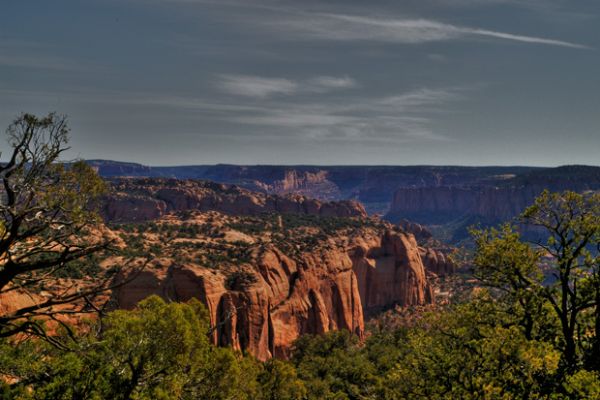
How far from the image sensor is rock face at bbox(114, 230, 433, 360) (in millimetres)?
62625

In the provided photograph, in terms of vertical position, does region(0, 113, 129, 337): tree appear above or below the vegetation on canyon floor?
above

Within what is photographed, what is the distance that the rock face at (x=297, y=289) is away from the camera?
62.6 meters

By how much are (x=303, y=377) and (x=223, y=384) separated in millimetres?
28370

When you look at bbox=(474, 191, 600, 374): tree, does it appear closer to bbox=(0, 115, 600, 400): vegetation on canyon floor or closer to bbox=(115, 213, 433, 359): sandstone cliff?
bbox=(0, 115, 600, 400): vegetation on canyon floor

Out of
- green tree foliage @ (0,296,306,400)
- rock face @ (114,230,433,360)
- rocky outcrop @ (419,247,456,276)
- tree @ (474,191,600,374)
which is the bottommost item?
rocky outcrop @ (419,247,456,276)

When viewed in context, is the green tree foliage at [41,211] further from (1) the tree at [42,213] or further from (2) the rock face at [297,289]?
(2) the rock face at [297,289]

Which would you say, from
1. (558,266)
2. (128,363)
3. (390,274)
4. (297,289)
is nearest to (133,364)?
(128,363)

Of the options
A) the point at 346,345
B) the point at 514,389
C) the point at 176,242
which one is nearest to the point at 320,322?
the point at 346,345

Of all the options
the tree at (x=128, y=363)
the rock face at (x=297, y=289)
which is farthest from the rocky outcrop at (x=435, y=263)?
the tree at (x=128, y=363)

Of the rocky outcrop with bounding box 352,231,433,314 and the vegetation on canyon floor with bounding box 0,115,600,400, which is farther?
the rocky outcrop with bounding box 352,231,433,314

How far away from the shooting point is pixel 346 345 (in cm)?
7112

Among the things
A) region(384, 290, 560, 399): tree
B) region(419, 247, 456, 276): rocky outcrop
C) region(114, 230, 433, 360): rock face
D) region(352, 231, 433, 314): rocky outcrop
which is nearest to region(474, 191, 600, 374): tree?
region(384, 290, 560, 399): tree

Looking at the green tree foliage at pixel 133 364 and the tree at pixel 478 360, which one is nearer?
the tree at pixel 478 360

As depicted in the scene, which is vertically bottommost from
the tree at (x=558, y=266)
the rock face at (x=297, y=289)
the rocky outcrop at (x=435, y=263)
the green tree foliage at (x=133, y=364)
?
the rocky outcrop at (x=435, y=263)
